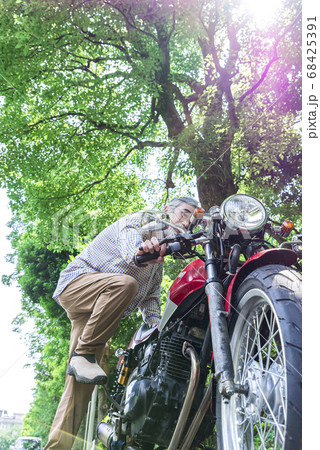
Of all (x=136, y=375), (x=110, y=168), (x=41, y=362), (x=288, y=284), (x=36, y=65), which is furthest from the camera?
(x=41, y=362)

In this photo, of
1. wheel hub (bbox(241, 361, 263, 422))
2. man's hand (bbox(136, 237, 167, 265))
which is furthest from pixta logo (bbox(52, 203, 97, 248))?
wheel hub (bbox(241, 361, 263, 422))

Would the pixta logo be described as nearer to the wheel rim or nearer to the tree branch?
the tree branch

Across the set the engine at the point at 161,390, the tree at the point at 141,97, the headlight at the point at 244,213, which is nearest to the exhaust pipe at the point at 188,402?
the engine at the point at 161,390

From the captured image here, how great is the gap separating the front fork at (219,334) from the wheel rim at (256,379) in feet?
0.35

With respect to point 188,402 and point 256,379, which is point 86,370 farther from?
point 256,379

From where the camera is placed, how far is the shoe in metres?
2.30

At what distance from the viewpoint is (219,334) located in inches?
68.9

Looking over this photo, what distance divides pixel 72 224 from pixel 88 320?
785 centimetres

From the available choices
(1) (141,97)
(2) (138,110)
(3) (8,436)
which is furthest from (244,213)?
(3) (8,436)

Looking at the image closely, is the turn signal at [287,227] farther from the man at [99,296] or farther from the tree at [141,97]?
the tree at [141,97]

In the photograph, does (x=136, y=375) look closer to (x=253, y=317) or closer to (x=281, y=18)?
(x=253, y=317)

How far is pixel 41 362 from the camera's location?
53.0ft

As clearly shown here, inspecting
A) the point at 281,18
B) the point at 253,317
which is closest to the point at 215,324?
the point at 253,317
